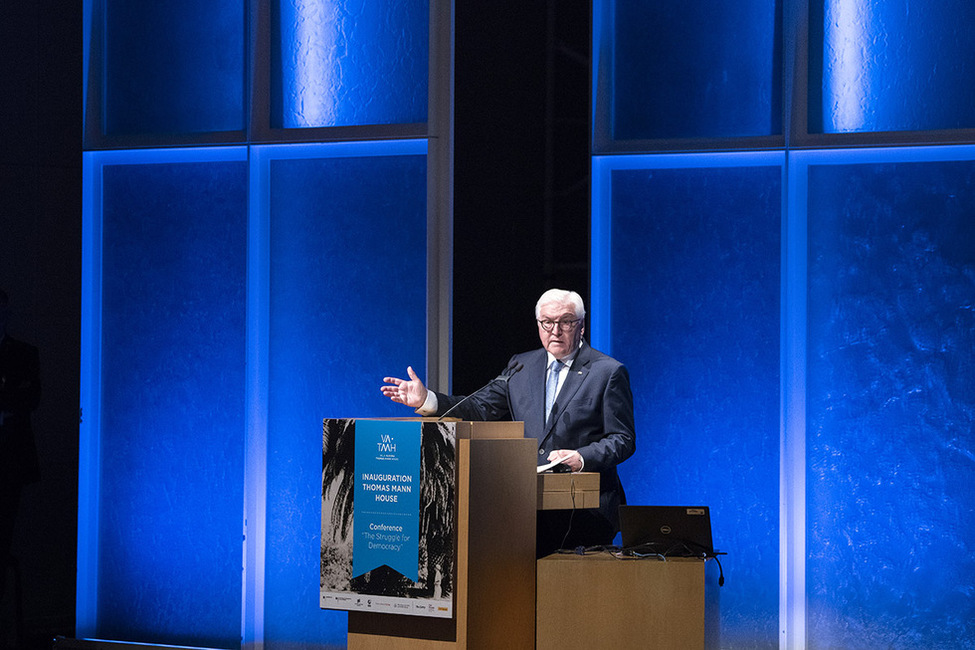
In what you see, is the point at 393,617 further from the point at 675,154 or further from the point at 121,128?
the point at 121,128

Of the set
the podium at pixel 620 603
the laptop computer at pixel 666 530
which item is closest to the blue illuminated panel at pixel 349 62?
the laptop computer at pixel 666 530

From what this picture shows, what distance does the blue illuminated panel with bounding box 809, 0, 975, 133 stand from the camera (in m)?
4.64

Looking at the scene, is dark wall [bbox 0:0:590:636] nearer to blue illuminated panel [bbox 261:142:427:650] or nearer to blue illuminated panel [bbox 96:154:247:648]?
blue illuminated panel [bbox 96:154:247:648]

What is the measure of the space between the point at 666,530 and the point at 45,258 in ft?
11.4

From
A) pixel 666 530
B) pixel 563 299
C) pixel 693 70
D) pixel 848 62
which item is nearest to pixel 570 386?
pixel 563 299

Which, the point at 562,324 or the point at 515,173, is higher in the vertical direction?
the point at 515,173


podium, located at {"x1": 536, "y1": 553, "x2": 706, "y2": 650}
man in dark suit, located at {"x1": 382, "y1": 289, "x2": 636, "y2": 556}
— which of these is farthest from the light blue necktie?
podium, located at {"x1": 536, "y1": 553, "x2": 706, "y2": 650}

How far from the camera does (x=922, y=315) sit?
15.2ft

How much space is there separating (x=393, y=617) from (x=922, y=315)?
2879mm

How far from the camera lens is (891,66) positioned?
186 inches

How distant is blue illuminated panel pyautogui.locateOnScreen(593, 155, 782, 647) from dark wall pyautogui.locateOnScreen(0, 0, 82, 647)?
2589mm

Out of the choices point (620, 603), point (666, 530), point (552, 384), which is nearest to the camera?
point (620, 603)

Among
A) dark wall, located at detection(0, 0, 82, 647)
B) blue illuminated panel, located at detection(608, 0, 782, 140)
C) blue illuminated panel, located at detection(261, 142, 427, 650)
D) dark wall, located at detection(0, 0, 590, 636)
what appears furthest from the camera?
dark wall, located at detection(0, 0, 82, 647)

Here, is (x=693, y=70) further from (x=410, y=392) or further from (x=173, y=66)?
(x=173, y=66)
